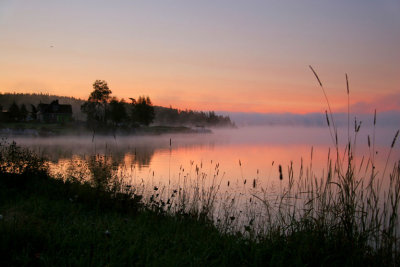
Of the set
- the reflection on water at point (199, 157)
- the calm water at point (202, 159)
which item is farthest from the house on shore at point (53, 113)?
the calm water at point (202, 159)

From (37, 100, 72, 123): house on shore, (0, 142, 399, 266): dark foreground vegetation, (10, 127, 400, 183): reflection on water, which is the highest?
(37, 100, 72, 123): house on shore

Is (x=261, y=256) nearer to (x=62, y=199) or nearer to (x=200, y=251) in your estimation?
(x=200, y=251)

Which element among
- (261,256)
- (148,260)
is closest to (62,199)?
(148,260)

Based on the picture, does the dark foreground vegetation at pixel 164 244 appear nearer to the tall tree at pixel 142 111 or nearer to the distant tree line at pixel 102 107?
the distant tree line at pixel 102 107

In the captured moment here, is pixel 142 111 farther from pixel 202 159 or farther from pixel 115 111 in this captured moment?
pixel 202 159

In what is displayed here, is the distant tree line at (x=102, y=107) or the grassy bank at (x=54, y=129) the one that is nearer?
the grassy bank at (x=54, y=129)

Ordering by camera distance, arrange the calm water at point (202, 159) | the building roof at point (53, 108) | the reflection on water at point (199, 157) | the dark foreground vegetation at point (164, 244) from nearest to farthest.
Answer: the dark foreground vegetation at point (164, 244) → the calm water at point (202, 159) → the reflection on water at point (199, 157) → the building roof at point (53, 108)

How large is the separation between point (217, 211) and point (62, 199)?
4972 millimetres

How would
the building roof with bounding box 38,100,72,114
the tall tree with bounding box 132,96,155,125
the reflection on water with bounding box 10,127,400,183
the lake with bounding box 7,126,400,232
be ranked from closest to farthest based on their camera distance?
1. the lake with bounding box 7,126,400,232
2. the reflection on water with bounding box 10,127,400,183
3. the tall tree with bounding box 132,96,155,125
4. the building roof with bounding box 38,100,72,114

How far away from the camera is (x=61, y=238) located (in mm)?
5102

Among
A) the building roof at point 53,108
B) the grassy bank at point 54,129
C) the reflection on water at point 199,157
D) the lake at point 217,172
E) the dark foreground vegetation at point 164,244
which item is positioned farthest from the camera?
the building roof at point 53,108

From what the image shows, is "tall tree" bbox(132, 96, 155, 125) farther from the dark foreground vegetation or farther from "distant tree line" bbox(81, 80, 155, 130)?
the dark foreground vegetation

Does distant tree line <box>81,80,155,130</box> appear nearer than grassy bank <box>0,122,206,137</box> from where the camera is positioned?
No

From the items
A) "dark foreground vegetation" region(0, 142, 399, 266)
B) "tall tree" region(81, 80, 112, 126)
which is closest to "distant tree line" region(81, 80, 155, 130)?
"tall tree" region(81, 80, 112, 126)
